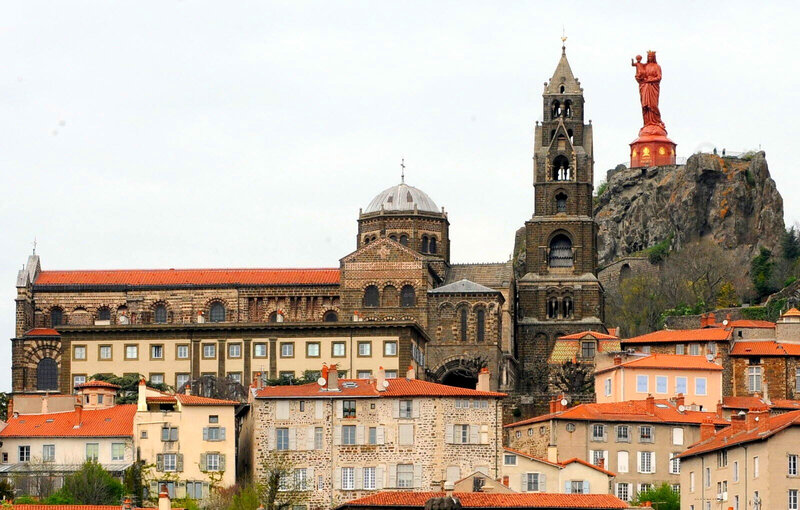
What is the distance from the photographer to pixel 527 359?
461ft

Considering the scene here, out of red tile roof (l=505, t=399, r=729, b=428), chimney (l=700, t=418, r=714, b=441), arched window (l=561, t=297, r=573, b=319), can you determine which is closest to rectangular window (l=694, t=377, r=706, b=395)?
red tile roof (l=505, t=399, r=729, b=428)

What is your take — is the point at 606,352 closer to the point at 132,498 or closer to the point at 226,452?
the point at 226,452

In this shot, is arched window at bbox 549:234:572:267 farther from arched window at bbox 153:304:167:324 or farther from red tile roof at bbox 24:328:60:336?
red tile roof at bbox 24:328:60:336

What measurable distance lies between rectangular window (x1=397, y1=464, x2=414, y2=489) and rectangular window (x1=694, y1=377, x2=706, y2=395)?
71.4ft

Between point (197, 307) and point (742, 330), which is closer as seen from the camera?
point (742, 330)

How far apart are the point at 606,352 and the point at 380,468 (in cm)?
2729

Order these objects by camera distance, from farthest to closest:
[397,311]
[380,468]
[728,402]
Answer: [397,311] < [728,402] < [380,468]

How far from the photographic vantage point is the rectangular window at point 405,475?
98188 millimetres

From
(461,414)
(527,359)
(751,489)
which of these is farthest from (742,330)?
(751,489)

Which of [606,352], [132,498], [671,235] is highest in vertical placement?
[671,235]

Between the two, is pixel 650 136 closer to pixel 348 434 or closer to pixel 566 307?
pixel 566 307

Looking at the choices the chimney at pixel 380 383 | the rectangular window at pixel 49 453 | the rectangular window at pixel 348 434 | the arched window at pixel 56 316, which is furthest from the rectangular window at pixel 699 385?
the arched window at pixel 56 316

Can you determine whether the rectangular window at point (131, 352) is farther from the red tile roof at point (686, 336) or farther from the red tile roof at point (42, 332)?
the red tile roof at point (686, 336)

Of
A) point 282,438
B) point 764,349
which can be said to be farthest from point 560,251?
point 282,438
